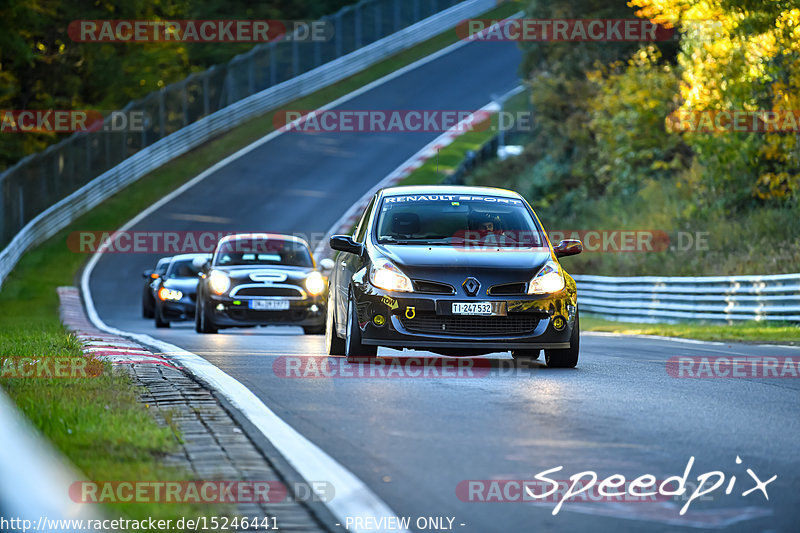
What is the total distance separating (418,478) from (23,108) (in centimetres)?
5066

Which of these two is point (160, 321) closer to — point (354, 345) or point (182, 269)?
point (182, 269)

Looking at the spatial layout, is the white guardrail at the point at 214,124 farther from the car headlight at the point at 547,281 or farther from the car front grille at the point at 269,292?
the car headlight at the point at 547,281

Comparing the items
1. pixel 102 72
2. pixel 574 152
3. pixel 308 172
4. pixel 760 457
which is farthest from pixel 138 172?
pixel 760 457

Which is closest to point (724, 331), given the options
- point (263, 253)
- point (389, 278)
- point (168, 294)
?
point (263, 253)

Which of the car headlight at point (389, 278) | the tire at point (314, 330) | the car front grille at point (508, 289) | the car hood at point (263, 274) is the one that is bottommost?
the tire at point (314, 330)

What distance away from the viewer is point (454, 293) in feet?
40.6

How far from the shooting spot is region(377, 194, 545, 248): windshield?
13672 mm

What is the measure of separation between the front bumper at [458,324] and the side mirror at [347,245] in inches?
42.9

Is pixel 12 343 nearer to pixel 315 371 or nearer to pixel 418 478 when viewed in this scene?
pixel 315 371

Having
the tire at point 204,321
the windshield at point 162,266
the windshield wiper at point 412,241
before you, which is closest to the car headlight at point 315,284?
the tire at point 204,321

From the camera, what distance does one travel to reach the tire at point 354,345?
12.9 metres

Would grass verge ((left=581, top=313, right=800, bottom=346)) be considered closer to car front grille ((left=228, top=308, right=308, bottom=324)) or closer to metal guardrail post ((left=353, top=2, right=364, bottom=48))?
car front grille ((left=228, top=308, right=308, bottom=324))

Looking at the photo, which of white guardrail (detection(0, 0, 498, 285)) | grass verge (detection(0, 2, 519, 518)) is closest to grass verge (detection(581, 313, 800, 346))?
grass verge (detection(0, 2, 519, 518))

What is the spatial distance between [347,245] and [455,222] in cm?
114
